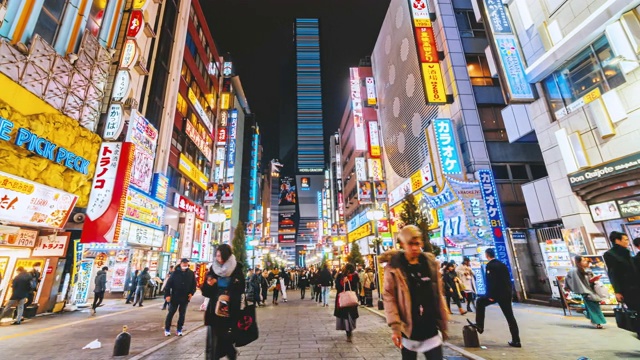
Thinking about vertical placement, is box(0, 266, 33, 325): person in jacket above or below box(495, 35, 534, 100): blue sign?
below

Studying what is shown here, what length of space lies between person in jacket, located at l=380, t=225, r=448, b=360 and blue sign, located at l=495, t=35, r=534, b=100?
1197cm

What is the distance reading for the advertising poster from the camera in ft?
91.6

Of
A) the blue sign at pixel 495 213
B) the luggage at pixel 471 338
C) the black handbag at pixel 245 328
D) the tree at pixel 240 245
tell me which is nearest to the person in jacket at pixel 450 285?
the luggage at pixel 471 338

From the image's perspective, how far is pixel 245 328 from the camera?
414 cm

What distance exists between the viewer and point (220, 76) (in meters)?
40.6

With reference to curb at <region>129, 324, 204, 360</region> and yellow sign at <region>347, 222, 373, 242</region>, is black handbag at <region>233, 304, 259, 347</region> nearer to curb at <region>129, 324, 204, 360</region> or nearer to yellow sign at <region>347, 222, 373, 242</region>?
curb at <region>129, 324, 204, 360</region>

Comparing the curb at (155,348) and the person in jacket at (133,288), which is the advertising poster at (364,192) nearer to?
the person in jacket at (133,288)

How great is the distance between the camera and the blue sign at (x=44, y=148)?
1019 centimetres

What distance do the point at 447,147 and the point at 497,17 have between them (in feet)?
23.4

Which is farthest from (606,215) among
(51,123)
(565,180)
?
(51,123)

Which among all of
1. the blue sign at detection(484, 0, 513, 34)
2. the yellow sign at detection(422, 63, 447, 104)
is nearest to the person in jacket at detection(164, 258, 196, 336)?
the blue sign at detection(484, 0, 513, 34)

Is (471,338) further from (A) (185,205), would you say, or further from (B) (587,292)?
(A) (185,205)

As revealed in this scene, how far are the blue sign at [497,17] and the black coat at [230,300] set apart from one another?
1457 cm

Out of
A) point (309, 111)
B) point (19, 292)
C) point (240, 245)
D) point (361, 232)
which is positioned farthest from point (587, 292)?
point (309, 111)
